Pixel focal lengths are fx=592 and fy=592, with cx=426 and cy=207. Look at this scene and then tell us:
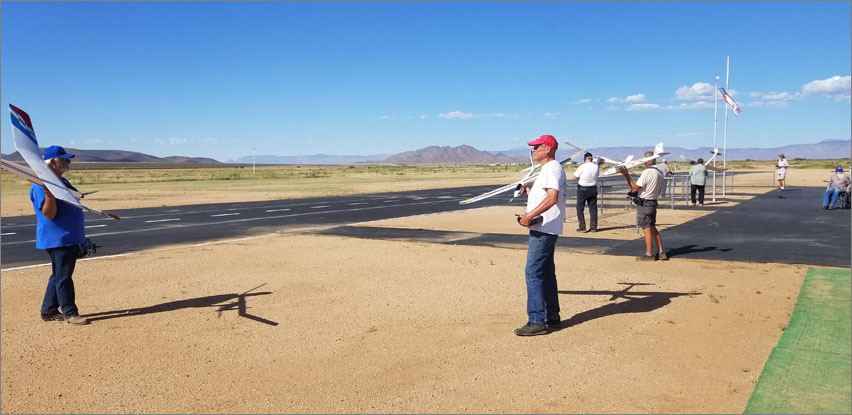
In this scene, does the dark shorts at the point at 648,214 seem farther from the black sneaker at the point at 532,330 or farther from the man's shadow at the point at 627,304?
the black sneaker at the point at 532,330

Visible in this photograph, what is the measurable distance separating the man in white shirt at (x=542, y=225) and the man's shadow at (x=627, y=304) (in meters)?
0.49

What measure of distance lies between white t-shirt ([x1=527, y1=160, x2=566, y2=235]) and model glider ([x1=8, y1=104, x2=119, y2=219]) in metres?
3.93

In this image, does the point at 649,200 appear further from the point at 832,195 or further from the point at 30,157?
the point at 832,195

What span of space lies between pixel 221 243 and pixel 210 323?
22.6 feet

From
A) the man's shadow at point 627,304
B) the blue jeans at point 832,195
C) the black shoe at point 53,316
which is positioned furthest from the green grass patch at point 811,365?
the blue jeans at point 832,195

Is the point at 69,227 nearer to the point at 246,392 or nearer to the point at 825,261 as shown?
the point at 246,392

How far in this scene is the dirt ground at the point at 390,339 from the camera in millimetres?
4445

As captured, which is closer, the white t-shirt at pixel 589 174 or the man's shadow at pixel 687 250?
the man's shadow at pixel 687 250

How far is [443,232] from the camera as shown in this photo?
1473cm

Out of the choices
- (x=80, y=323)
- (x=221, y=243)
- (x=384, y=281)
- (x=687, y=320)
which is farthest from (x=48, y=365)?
(x=221, y=243)

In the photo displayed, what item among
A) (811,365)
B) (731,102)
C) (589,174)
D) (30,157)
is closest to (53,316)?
(30,157)

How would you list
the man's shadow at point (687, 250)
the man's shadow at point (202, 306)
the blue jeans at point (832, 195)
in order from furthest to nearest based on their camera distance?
the blue jeans at point (832, 195) → the man's shadow at point (687, 250) → the man's shadow at point (202, 306)

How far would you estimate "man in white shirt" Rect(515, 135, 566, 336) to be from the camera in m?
5.71

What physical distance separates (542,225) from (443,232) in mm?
8999
